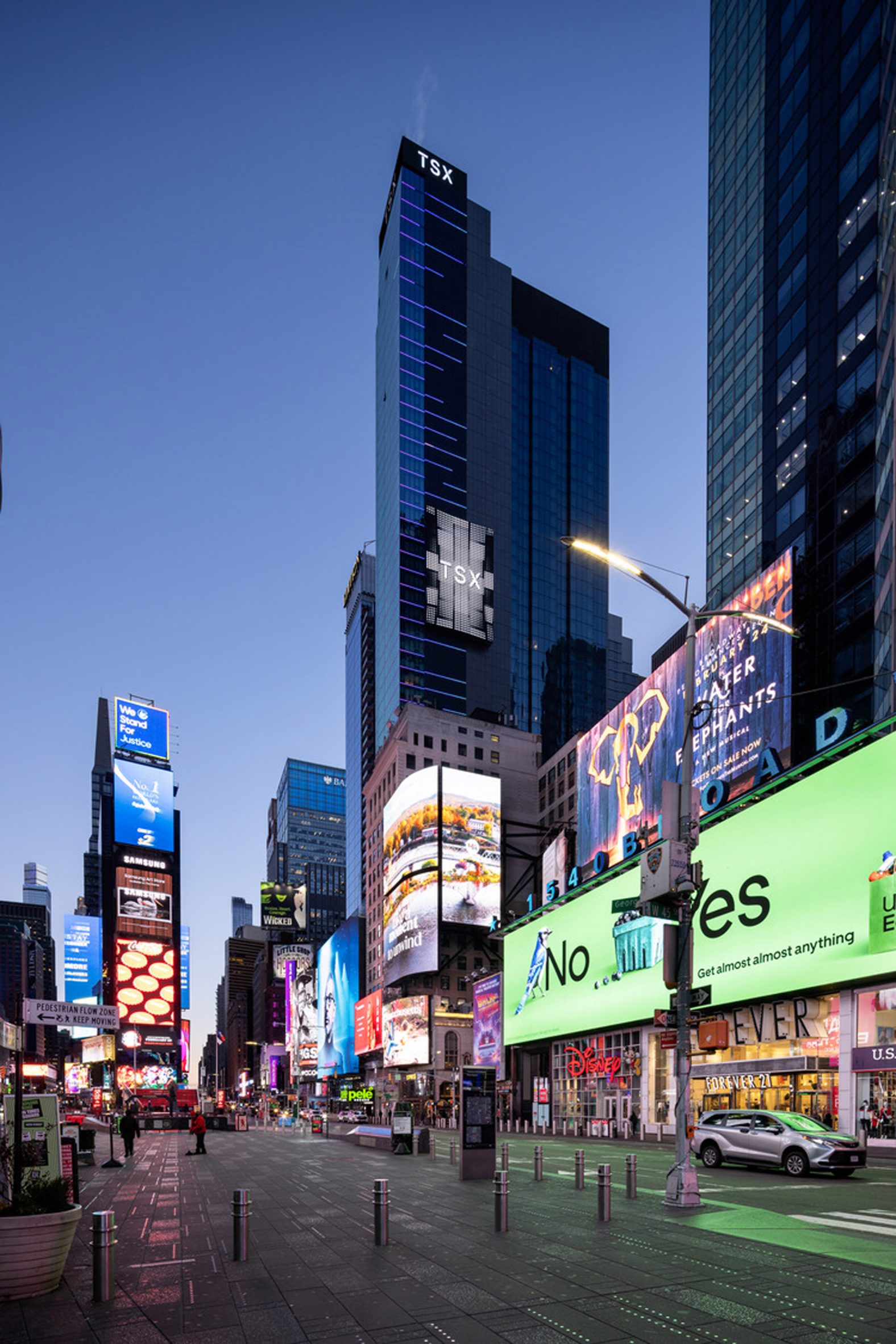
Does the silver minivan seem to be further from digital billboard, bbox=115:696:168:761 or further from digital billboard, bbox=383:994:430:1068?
digital billboard, bbox=115:696:168:761

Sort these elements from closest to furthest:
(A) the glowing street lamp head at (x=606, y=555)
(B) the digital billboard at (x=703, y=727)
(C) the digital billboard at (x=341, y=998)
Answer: (A) the glowing street lamp head at (x=606, y=555)
(B) the digital billboard at (x=703, y=727)
(C) the digital billboard at (x=341, y=998)

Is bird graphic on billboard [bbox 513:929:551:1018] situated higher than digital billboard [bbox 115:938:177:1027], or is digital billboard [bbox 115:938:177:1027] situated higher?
bird graphic on billboard [bbox 513:929:551:1018]

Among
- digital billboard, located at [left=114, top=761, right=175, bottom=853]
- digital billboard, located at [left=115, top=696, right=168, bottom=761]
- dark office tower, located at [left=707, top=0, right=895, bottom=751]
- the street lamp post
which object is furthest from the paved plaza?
digital billboard, located at [left=115, top=696, right=168, bottom=761]

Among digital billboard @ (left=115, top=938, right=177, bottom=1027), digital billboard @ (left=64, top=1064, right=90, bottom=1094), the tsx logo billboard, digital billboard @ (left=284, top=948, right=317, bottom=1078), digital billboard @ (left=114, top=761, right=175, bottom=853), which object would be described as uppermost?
the tsx logo billboard

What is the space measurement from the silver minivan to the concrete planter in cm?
1591

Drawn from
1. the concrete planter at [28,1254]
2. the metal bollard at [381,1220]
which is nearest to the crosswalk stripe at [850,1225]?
the metal bollard at [381,1220]

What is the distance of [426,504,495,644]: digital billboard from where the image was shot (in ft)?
555

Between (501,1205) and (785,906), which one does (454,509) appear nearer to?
(785,906)

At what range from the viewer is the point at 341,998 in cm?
14925

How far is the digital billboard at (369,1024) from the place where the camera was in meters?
120

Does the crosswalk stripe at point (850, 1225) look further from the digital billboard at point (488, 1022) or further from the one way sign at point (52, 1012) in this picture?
the digital billboard at point (488, 1022)

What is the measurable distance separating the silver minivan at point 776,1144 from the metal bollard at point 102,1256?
15.7 meters

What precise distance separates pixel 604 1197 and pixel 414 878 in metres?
90.5

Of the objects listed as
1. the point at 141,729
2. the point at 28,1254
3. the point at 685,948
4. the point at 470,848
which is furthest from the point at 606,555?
the point at 141,729
